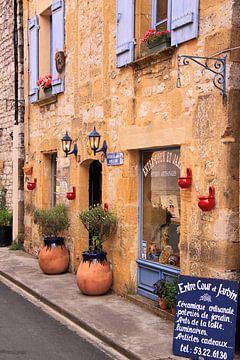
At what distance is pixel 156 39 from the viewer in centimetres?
760

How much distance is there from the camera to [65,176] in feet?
35.9

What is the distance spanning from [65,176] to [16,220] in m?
3.60

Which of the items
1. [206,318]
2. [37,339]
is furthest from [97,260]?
[206,318]

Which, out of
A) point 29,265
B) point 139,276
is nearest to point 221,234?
point 139,276

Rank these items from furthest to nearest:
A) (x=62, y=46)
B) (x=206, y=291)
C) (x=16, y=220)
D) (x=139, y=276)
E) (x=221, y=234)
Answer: (x=16, y=220) < (x=62, y=46) < (x=139, y=276) < (x=221, y=234) < (x=206, y=291)

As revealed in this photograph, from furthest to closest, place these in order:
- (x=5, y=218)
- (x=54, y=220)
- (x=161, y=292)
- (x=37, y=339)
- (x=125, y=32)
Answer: (x=5, y=218) < (x=54, y=220) < (x=125, y=32) < (x=161, y=292) < (x=37, y=339)

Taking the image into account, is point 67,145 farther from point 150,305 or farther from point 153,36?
point 150,305

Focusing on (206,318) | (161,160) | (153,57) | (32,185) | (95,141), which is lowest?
(206,318)

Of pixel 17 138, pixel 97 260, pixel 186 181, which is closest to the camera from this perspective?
pixel 186 181

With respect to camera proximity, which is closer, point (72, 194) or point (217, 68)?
point (217, 68)

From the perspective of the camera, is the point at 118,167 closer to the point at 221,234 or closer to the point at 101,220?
the point at 101,220

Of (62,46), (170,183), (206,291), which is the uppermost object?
(62,46)

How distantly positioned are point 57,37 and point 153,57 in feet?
13.4

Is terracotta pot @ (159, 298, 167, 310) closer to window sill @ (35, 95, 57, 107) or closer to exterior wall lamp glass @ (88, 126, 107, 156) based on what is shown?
exterior wall lamp glass @ (88, 126, 107, 156)
